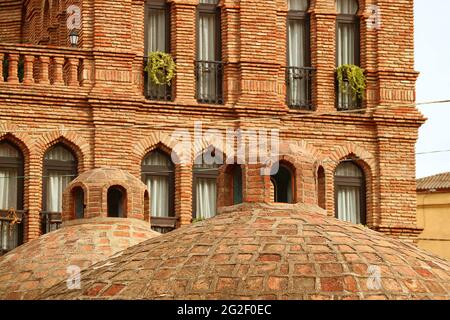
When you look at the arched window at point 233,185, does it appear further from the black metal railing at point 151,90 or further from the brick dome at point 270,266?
the black metal railing at point 151,90

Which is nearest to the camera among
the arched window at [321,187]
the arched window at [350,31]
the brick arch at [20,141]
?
the arched window at [321,187]

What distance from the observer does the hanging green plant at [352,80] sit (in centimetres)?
3866

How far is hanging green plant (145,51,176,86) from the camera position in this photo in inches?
1467

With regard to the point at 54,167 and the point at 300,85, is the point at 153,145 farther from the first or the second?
the point at 300,85

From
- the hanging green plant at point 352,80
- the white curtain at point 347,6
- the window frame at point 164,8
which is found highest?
the white curtain at point 347,6

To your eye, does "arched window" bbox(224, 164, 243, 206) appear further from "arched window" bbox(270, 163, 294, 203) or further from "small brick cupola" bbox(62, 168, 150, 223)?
"small brick cupola" bbox(62, 168, 150, 223)

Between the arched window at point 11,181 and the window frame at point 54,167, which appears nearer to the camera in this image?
the arched window at point 11,181

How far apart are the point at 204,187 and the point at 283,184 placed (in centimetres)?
1521

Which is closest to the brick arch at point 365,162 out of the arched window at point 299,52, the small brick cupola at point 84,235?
the arched window at point 299,52

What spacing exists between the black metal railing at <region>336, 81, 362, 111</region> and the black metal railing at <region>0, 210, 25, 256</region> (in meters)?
7.89

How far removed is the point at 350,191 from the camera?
38500mm

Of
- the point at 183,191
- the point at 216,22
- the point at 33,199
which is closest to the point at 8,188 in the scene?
the point at 33,199

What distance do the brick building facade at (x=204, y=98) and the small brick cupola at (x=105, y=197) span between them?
20.2 ft

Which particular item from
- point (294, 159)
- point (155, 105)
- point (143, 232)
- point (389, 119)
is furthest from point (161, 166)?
point (294, 159)
